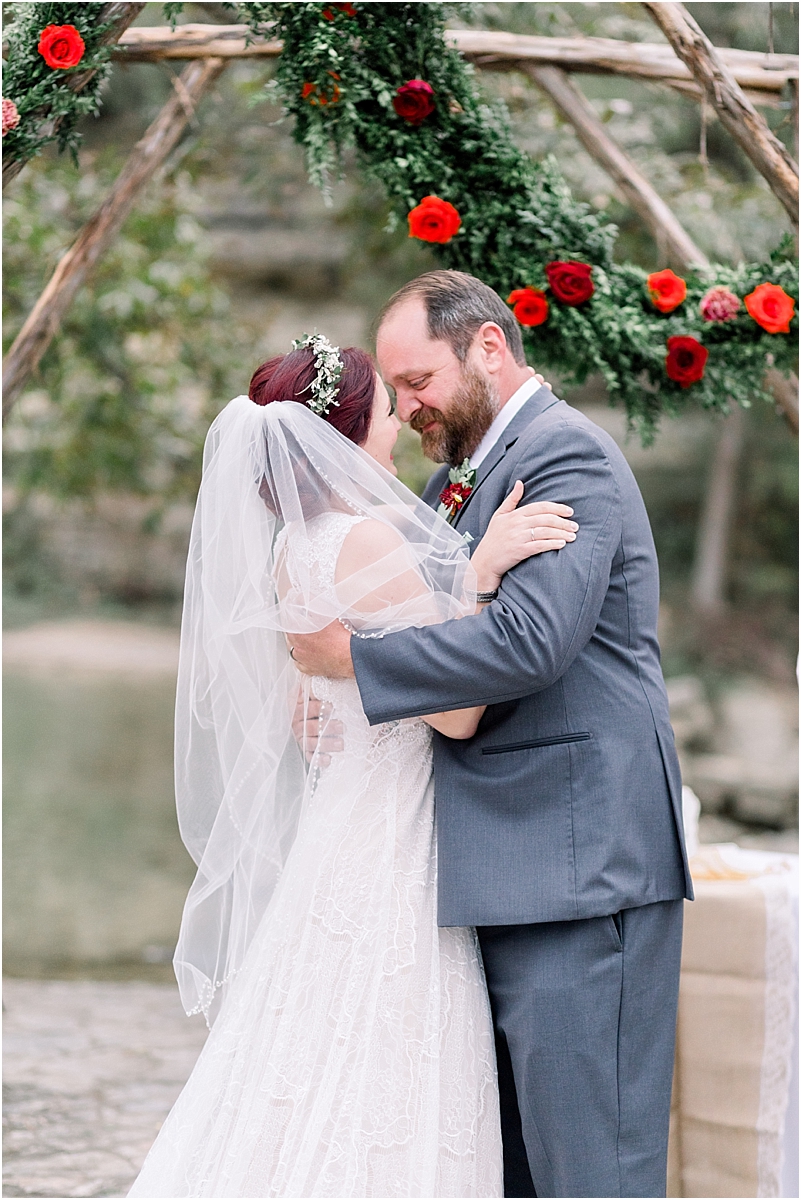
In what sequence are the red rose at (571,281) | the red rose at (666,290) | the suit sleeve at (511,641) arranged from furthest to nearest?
the red rose at (666,290), the red rose at (571,281), the suit sleeve at (511,641)

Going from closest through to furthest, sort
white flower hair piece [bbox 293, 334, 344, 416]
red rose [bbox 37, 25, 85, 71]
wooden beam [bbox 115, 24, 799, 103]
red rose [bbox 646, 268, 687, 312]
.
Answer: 1. white flower hair piece [bbox 293, 334, 344, 416]
2. red rose [bbox 37, 25, 85, 71]
3. red rose [bbox 646, 268, 687, 312]
4. wooden beam [bbox 115, 24, 799, 103]

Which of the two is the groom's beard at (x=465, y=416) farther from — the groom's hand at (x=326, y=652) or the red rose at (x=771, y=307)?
the red rose at (x=771, y=307)

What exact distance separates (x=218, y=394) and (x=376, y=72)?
16.5 feet

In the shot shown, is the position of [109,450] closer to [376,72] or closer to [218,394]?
[218,394]

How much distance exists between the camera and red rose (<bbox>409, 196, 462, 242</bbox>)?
325 centimetres

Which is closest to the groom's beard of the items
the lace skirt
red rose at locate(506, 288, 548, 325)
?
the lace skirt

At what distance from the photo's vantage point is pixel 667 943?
2324 mm

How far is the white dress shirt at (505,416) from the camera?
8.16 feet

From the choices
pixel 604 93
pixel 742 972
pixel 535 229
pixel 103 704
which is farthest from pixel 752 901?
pixel 103 704

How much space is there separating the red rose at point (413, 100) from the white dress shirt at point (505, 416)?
3.66 feet

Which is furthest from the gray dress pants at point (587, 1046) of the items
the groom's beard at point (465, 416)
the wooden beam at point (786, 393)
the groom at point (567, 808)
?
the wooden beam at point (786, 393)

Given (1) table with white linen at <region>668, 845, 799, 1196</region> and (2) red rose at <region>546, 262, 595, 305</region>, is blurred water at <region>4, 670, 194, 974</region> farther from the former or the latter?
(2) red rose at <region>546, 262, 595, 305</region>

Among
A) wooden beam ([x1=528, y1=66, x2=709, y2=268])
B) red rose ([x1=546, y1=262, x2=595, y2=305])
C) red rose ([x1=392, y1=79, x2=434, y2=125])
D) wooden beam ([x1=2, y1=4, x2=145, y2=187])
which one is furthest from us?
wooden beam ([x1=528, y1=66, x2=709, y2=268])

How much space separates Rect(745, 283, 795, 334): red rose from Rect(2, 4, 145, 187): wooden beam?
191 centimetres
